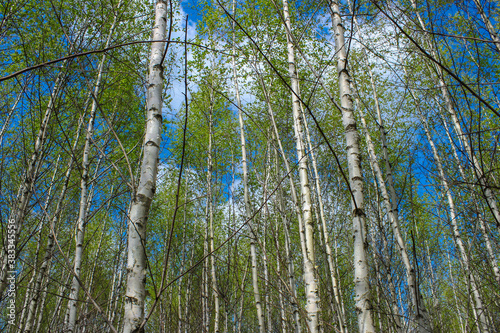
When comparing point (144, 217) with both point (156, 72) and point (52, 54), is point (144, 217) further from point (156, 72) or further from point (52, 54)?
point (52, 54)

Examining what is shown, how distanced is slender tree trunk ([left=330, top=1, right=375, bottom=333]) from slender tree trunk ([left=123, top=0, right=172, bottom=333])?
1041 mm

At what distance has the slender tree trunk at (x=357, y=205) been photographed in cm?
169

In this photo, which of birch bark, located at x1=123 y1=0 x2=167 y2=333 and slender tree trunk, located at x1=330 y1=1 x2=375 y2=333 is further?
slender tree trunk, located at x1=330 y1=1 x2=375 y2=333

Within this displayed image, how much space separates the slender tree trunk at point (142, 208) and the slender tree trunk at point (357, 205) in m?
1.04

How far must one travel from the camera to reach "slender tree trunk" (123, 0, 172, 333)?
1192mm

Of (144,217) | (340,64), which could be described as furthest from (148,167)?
(340,64)

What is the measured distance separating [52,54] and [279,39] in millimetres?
4747

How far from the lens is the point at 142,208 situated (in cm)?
138

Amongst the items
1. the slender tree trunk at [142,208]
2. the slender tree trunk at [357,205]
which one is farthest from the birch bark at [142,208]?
the slender tree trunk at [357,205]

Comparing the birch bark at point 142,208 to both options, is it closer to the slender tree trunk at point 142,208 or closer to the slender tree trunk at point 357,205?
the slender tree trunk at point 142,208

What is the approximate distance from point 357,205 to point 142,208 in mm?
1319

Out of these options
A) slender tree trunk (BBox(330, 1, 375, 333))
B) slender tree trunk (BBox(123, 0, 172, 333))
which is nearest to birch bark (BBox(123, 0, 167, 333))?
slender tree trunk (BBox(123, 0, 172, 333))

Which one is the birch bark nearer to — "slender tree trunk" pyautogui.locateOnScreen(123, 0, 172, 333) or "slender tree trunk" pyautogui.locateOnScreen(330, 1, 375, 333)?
"slender tree trunk" pyautogui.locateOnScreen(123, 0, 172, 333)

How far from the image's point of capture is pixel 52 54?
5.59m
